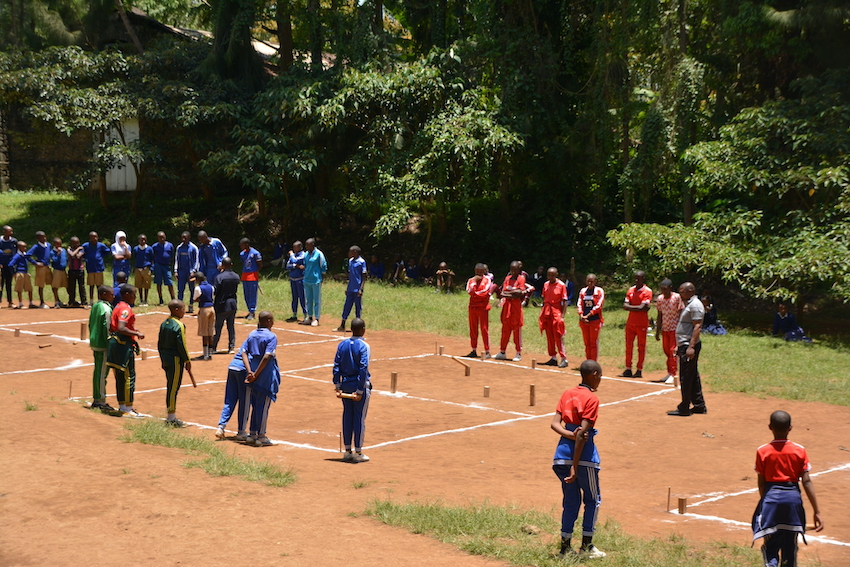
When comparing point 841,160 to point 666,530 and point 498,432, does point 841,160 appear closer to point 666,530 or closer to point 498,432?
point 498,432

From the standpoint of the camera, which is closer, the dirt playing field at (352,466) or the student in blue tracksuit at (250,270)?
the dirt playing field at (352,466)

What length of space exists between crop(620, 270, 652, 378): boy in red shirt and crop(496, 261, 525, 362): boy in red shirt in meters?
2.40

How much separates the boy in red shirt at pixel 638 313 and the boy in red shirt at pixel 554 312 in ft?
4.67

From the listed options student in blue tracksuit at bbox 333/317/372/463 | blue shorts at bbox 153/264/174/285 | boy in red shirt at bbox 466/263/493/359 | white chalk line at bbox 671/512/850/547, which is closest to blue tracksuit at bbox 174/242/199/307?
blue shorts at bbox 153/264/174/285

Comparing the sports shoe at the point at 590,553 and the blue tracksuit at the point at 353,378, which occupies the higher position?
the blue tracksuit at the point at 353,378

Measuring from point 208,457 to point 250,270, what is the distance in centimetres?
1130

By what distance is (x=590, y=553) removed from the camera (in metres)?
7.71

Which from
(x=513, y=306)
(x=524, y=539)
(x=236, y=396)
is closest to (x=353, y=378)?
(x=236, y=396)

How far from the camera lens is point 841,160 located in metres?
23.5

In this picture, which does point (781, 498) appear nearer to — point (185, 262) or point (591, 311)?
point (591, 311)

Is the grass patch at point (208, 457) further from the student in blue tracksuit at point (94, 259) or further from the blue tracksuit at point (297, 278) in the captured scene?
the student in blue tracksuit at point (94, 259)

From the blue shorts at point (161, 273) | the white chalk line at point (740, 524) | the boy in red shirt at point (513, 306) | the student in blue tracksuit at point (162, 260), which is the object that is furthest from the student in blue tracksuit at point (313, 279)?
the white chalk line at point (740, 524)

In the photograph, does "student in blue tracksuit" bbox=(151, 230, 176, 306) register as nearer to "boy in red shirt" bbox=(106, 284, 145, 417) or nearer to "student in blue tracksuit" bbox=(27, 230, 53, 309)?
"student in blue tracksuit" bbox=(27, 230, 53, 309)

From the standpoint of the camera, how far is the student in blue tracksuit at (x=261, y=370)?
11.3 metres
